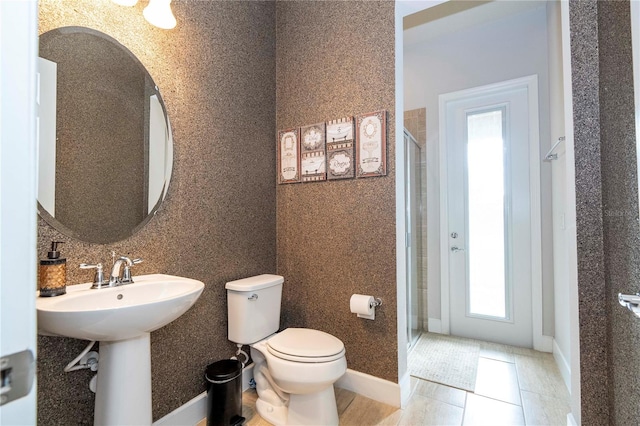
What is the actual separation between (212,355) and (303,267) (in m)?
0.78

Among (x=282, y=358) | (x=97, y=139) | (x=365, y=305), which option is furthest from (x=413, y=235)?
(x=97, y=139)

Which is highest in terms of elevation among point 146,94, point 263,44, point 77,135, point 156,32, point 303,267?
point 263,44

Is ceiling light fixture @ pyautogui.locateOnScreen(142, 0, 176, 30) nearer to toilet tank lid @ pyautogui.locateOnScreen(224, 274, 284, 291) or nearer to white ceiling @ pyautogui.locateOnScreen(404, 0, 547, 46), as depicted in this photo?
toilet tank lid @ pyautogui.locateOnScreen(224, 274, 284, 291)

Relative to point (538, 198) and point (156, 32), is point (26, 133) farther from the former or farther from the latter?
point (538, 198)

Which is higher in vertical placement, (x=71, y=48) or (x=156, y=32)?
(x=156, y=32)

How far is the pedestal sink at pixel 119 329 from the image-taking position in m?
0.90

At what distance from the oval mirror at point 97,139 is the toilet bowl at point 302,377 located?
0.96 m

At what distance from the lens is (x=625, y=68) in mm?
999

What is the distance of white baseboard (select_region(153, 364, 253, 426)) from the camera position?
144 centimetres

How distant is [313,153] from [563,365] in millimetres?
2289

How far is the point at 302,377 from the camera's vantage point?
1.37m

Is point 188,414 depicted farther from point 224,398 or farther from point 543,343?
point 543,343

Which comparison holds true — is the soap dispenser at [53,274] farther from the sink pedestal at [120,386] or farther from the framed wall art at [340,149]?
the framed wall art at [340,149]

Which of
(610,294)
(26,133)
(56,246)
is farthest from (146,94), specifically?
(610,294)
